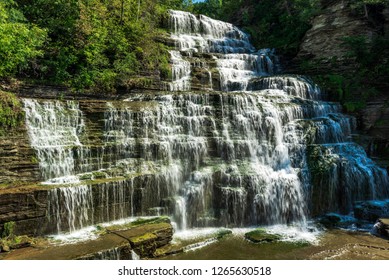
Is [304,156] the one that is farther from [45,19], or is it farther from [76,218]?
[45,19]

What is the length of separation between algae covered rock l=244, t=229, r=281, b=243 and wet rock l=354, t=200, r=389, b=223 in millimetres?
3767

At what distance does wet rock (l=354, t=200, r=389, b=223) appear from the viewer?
34.6ft

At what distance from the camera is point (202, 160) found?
11.3 m

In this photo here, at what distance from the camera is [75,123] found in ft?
34.9

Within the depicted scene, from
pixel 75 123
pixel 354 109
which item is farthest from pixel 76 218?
pixel 354 109

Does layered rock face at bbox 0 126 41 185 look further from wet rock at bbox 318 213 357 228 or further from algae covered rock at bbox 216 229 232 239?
wet rock at bbox 318 213 357 228

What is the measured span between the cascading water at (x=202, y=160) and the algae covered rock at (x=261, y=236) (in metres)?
0.96

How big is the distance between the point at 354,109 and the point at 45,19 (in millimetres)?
16030

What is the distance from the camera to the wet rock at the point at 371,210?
10538 mm

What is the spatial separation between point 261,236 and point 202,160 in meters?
3.57

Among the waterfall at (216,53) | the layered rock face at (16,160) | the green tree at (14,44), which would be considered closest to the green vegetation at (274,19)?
the waterfall at (216,53)

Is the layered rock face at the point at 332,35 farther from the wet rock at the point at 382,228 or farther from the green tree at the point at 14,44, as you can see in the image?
the green tree at the point at 14,44

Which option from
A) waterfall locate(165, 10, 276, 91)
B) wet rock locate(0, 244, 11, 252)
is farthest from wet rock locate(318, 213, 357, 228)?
wet rock locate(0, 244, 11, 252)

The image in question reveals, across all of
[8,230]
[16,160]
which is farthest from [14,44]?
[8,230]
